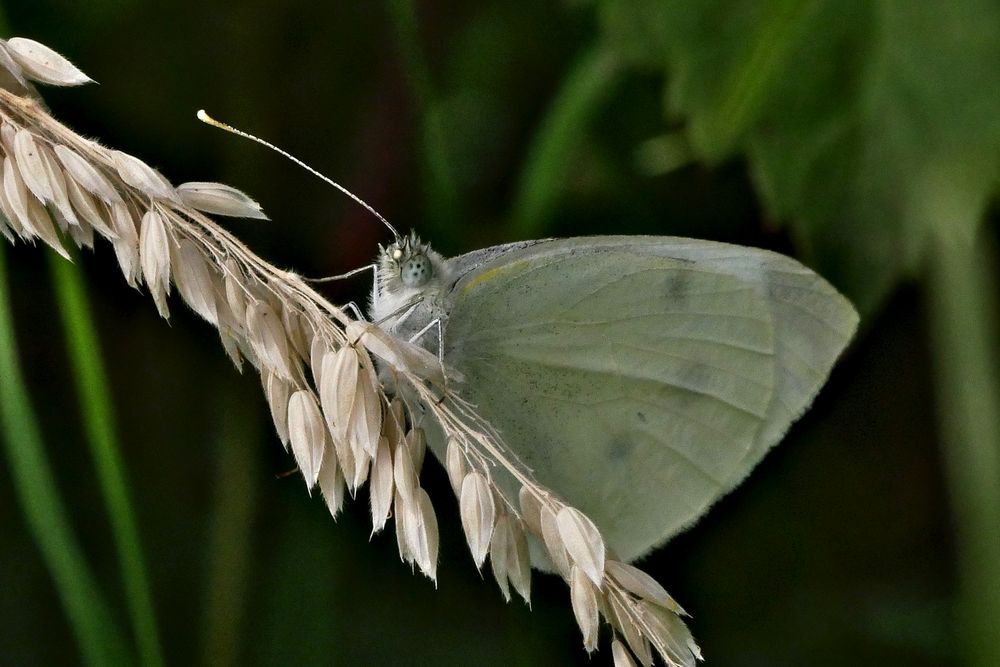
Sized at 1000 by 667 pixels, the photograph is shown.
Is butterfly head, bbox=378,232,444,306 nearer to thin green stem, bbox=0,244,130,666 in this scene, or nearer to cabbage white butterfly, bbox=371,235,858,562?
cabbage white butterfly, bbox=371,235,858,562

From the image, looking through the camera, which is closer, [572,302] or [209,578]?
[572,302]

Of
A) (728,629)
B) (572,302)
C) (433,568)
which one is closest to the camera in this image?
(433,568)

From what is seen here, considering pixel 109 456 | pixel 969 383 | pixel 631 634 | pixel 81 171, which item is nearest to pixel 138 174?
pixel 81 171

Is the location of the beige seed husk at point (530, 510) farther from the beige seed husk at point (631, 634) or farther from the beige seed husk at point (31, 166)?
the beige seed husk at point (31, 166)

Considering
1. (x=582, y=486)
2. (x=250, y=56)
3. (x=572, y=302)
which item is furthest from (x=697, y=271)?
(x=250, y=56)

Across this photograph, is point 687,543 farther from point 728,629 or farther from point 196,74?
point 196,74

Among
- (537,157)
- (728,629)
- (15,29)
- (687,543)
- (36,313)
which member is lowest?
(728,629)

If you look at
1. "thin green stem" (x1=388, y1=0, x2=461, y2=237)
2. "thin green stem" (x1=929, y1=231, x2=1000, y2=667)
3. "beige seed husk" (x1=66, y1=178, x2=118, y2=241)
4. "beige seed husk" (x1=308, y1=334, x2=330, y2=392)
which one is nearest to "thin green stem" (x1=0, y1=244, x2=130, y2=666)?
"beige seed husk" (x1=66, y1=178, x2=118, y2=241)
